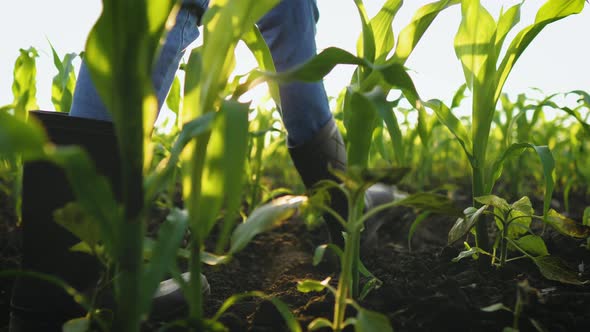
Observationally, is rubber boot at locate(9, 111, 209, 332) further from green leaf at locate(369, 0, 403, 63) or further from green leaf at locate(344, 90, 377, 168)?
green leaf at locate(369, 0, 403, 63)

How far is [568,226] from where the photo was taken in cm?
108

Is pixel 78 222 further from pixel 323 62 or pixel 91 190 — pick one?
pixel 323 62

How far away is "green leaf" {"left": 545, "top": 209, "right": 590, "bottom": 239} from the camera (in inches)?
41.3

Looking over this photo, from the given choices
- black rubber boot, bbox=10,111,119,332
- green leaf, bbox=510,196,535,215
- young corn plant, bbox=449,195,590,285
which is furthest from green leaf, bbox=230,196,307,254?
green leaf, bbox=510,196,535,215

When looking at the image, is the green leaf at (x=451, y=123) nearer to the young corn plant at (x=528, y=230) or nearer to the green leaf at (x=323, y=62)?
the young corn plant at (x=528, y=230)

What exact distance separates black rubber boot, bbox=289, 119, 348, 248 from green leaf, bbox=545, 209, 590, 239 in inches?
20.6

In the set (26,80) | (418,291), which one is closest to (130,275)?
(418,291)

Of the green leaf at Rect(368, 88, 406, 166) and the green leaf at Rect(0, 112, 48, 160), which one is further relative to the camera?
the green leaf at Rect(368, 88, 406, 166)

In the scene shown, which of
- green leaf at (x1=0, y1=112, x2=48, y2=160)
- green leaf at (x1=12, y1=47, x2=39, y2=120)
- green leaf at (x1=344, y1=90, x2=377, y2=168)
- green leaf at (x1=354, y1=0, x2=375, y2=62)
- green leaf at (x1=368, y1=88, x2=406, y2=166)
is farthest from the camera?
green leaf at (x1=12, y1=47, x2=39, y2=120)

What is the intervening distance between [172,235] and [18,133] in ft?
0.75

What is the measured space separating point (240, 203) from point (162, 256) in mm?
382

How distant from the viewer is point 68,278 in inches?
39.0

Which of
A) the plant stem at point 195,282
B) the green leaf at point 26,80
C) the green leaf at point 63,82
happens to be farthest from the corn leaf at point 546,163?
the green leaf at point 26,80

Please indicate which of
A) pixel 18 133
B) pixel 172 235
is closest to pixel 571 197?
pixel 172 235
